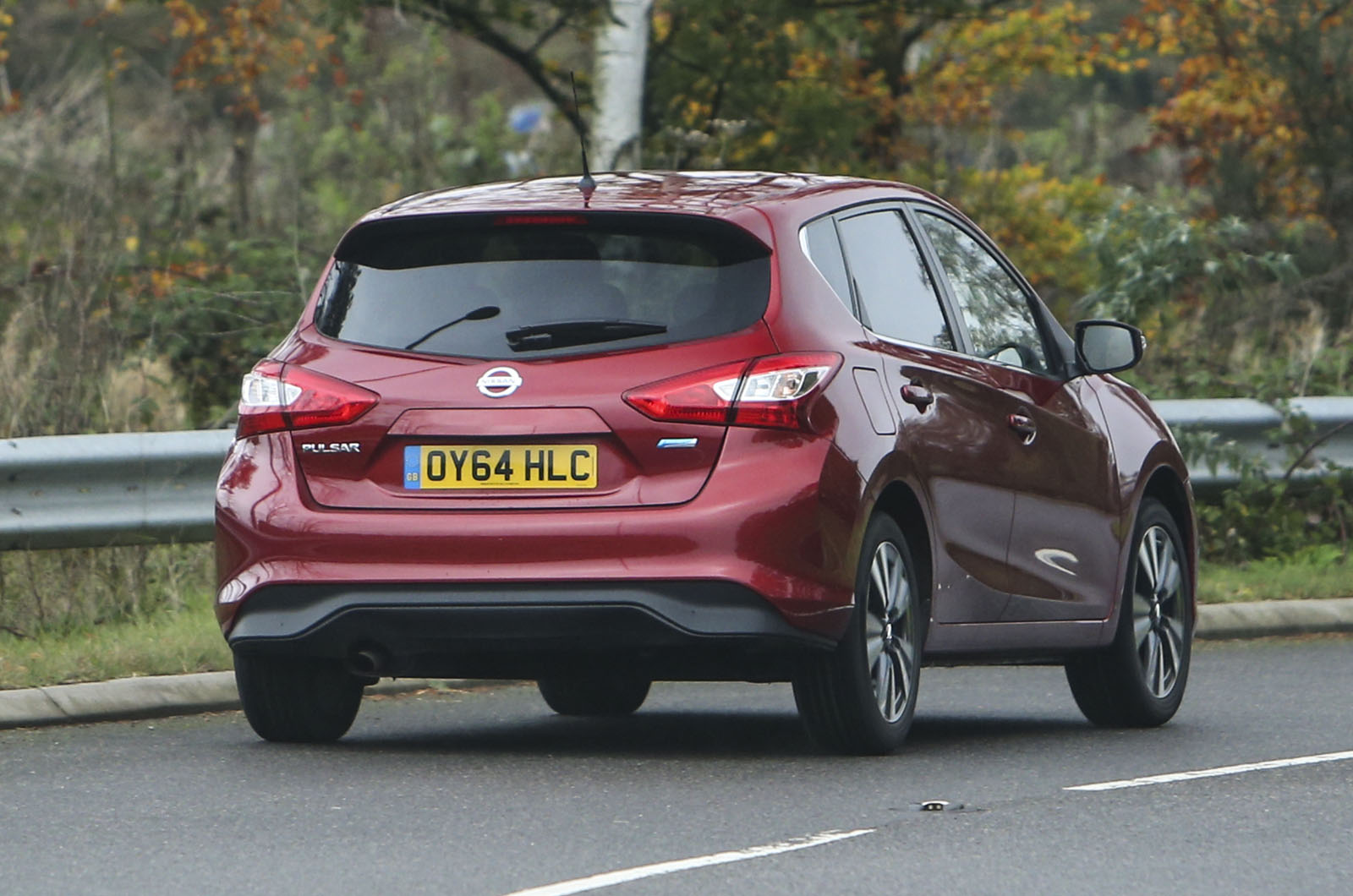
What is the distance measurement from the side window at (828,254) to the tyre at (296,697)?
1815mm

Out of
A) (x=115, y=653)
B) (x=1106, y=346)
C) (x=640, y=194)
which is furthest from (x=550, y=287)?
(x=115, y=653)

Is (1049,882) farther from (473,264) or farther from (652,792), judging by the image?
(473,264)

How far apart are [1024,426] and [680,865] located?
2.91 m

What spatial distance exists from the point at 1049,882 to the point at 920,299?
275cm

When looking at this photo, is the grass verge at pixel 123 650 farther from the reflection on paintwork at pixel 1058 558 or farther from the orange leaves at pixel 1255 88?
the orange leaves at pixel 1255 88

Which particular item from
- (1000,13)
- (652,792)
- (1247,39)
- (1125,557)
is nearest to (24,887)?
(652,792)

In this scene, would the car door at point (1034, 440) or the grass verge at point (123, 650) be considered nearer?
the car door at point (1034, 440)

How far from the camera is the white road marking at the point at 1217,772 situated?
7133mm

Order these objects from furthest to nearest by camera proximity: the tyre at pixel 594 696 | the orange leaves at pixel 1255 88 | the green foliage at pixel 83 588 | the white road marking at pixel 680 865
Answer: the orange leaves at pixel 1255 88 → the green foliage at pixel 83 588 → the tyre at pixel 594 696 → the white road marking at pixel 680 865

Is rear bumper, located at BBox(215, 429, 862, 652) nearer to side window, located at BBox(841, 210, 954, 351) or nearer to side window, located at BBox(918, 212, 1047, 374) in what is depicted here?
side window, located at BBox(841, 210, 954, 351)

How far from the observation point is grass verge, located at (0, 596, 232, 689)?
352 inches

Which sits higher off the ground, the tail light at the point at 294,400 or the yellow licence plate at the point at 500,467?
the tail light at the point at 294,400

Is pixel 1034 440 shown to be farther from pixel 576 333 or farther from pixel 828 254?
pixel 576 333

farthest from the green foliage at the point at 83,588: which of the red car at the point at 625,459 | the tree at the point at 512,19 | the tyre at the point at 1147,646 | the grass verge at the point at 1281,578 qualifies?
the tree at the point at 512,19
